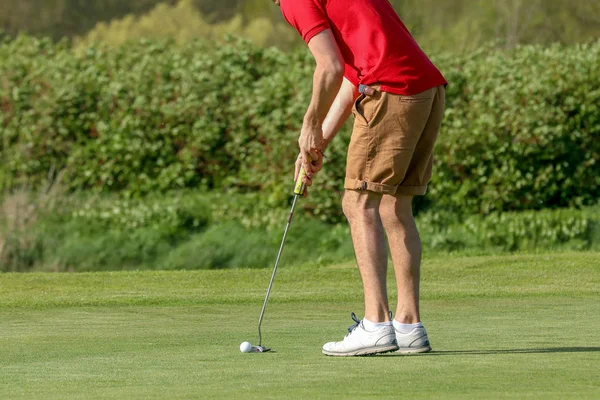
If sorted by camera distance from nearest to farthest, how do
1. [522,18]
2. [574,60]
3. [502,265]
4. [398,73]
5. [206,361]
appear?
[206,361]
[398,73]
[502,265]
[574,60]
[522,18]

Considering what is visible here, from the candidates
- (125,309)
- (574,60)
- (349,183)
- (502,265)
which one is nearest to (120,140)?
(574,60)

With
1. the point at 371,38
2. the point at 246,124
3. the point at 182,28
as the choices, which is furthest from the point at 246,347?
the point at 182,28

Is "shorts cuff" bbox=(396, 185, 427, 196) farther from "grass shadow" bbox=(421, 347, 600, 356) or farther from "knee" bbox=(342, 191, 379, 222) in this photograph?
"grass shadow" bbox=(421, 347, 600, 356)

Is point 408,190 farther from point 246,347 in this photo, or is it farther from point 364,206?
point 246,347

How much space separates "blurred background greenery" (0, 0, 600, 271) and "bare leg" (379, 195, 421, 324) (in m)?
8.89

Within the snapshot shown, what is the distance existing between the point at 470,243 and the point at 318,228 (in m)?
1.99

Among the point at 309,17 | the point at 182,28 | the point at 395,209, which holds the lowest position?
the point at 395,209

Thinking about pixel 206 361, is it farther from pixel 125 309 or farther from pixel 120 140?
pixel 120 140

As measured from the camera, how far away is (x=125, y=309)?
7.05 meters

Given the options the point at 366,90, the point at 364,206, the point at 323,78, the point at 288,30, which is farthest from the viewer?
the point at 288,30

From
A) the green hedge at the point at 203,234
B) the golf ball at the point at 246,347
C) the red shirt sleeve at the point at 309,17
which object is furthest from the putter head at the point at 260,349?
the green hedge at the point at 203,234

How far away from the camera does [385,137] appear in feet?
16.5

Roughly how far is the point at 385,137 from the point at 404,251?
21.0 inches

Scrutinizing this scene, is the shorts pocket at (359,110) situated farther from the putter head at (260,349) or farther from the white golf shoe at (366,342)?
the putter head at (260,349)
